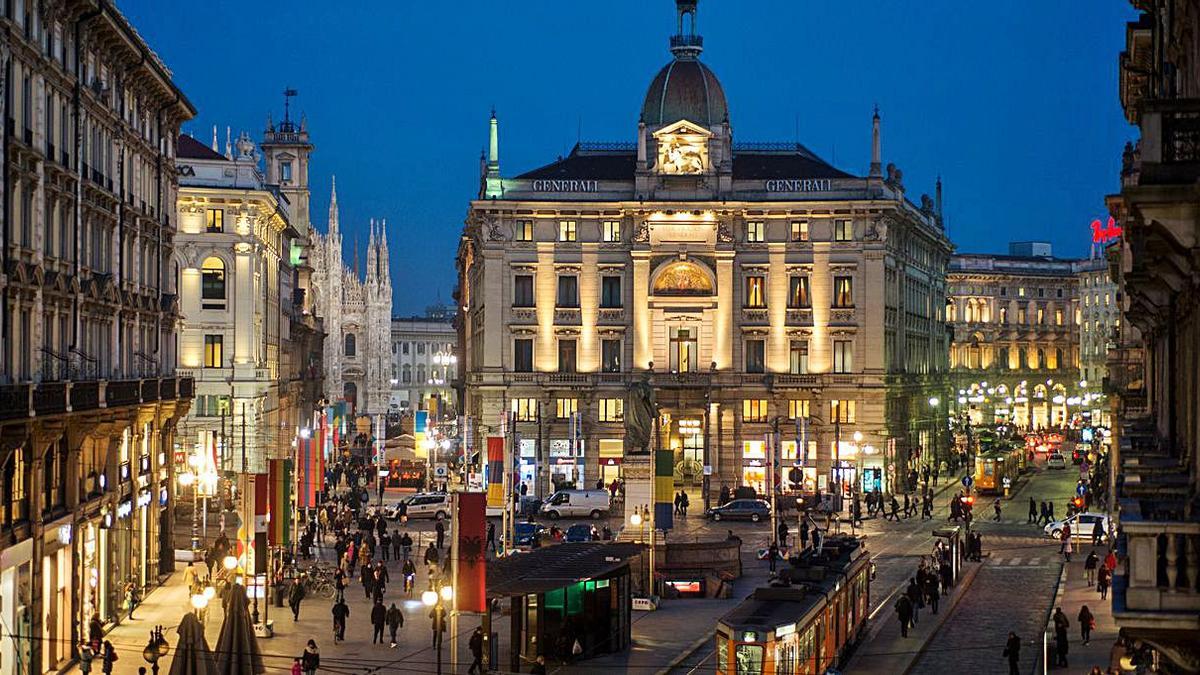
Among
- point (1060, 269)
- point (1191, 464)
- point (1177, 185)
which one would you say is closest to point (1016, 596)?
point (1191, 464)

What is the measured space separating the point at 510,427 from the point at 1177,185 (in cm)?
7000

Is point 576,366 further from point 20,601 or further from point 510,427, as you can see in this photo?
point 20,601

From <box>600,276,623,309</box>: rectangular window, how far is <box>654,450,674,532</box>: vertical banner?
44149mm

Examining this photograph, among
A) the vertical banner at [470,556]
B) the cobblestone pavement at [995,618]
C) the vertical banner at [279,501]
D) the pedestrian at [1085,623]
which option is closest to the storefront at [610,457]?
the cobblestone pavement at [995,618]

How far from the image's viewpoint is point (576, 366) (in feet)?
333

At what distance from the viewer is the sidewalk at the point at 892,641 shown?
1742 inches

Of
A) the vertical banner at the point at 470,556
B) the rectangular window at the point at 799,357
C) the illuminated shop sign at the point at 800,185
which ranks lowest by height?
the vertical banner at the point at 470,556

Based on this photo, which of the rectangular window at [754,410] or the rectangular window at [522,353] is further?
the rectangular window at [522,353]

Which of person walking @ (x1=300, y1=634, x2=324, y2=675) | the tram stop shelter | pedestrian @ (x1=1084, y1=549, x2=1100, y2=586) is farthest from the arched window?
person walking @ (x1=300, y1=634, x2=324, y2=675)

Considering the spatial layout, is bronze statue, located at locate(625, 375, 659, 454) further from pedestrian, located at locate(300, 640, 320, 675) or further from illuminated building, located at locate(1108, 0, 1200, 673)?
illuminated building, located at locate(1108, 0, 1200, 673)

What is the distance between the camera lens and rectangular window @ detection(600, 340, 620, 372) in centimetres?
10156

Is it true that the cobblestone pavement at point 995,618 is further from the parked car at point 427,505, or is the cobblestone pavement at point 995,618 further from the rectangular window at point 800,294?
the rectangular window at point 800,294

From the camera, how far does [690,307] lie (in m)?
101

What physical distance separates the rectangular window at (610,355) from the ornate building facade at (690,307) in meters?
0.06
